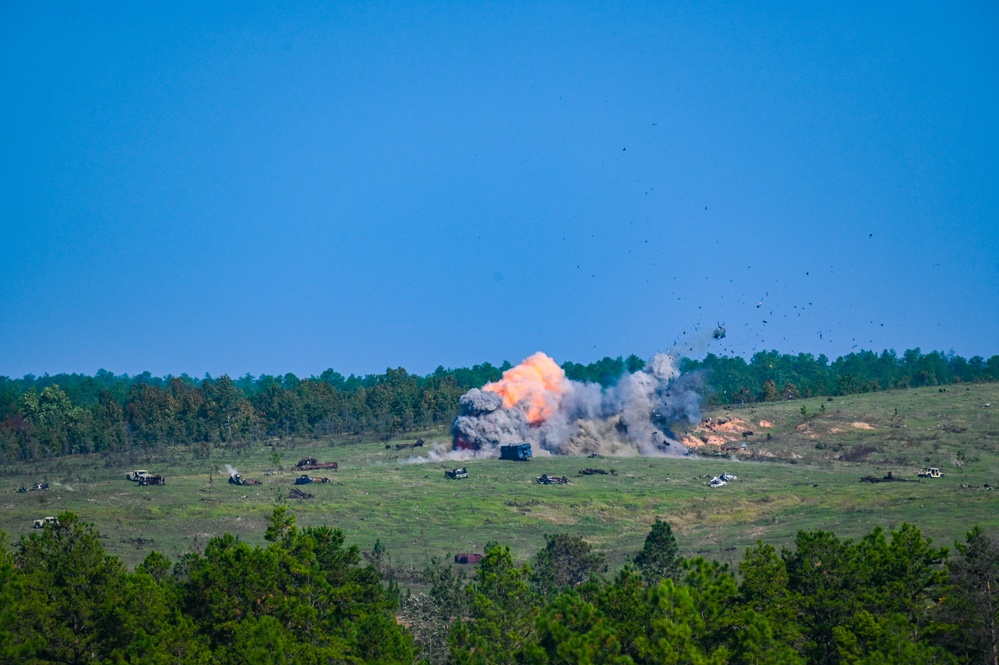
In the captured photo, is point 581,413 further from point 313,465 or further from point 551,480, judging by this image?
point 313,465

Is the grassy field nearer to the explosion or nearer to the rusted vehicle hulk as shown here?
the rusted vehicle hulk

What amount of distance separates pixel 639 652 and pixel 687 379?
110m

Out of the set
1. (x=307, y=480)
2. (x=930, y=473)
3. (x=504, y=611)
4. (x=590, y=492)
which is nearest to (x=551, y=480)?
(x=590, y=492)

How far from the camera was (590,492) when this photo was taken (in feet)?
383

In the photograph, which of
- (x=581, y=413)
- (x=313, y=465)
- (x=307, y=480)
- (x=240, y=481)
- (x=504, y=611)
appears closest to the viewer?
(x=504, y=611)

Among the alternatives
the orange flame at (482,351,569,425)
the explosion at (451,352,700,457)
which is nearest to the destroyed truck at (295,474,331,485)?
the explosion at (451,352,700,457)

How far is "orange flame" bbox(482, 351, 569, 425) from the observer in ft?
495

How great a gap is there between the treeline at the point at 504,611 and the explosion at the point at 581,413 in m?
93.7

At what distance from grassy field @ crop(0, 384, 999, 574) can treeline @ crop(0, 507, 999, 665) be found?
3088 centimetres

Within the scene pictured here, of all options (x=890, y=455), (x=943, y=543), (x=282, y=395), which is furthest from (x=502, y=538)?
(x=282, y=395)

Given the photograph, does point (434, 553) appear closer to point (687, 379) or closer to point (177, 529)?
point (177, 529)

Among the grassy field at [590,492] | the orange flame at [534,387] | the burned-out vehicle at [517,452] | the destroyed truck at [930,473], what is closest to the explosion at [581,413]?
the orange flame at [534,387]

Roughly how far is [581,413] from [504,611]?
102m

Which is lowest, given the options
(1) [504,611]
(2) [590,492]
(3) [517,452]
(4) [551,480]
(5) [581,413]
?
(1) [504,611]
